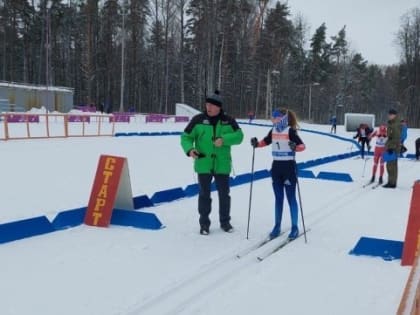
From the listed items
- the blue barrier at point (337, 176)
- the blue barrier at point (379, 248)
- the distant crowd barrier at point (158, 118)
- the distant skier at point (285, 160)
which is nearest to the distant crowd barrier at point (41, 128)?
the distant crowd barrier at point (158, 118)

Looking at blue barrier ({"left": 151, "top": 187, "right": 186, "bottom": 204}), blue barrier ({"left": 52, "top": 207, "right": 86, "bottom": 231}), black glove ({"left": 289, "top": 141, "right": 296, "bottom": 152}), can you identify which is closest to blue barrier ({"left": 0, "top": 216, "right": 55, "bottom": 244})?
blue barrier ({"left": 52, "top": 207, "right": 86, "bottom": 231})

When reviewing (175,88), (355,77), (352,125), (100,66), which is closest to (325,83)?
(355,77)

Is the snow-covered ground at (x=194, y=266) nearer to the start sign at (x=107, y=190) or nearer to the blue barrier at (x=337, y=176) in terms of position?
the start sign at (x=107, y=190)

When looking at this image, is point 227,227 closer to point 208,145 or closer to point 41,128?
point 208,145

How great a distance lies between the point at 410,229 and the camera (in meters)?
4.79

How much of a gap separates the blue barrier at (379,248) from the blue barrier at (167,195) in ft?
11.5

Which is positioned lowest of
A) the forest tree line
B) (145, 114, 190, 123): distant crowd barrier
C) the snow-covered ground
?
the snow-covered ground

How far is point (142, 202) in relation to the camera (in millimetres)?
7215

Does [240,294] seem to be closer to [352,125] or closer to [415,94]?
[352,125]

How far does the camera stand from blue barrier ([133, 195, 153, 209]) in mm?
7084

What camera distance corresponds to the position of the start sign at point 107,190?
5.95 m

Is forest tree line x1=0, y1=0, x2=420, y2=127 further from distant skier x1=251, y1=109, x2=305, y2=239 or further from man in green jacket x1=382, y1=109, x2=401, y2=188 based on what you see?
distant skier x1=251, y1=109, x2=305, y2=239

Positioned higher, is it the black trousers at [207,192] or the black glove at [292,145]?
the black glove at [292,145]

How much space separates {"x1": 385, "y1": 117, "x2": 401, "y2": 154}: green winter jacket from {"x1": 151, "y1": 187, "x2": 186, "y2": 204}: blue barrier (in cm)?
499
